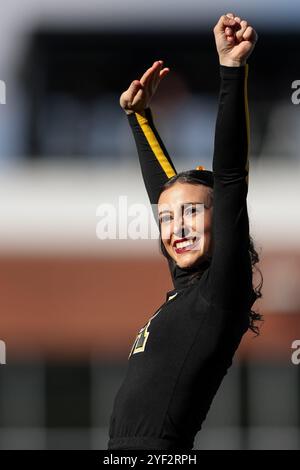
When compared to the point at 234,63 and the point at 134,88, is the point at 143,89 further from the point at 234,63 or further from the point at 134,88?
the point at 234,63

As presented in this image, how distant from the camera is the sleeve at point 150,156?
3404 millimetres

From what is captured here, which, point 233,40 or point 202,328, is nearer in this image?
point 233,40

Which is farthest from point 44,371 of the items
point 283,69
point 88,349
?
point 283,69

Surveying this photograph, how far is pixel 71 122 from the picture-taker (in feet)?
34.7

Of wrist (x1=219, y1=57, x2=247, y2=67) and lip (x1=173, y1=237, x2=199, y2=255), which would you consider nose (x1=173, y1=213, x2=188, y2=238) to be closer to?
lip (x1=173, y1=237, x2=199, y2=255)

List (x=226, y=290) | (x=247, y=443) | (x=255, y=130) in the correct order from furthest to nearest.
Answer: (x=255, y=130)
(x=247, y=443)
(x=226, y=290)

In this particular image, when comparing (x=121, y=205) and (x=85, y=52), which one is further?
(x=85, y=52)

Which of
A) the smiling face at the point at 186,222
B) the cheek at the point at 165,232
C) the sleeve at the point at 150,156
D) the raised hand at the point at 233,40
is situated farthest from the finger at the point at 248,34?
the sleeve at the point at 150,156

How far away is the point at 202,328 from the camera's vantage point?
2947 millimetres

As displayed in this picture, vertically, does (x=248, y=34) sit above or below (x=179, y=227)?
above

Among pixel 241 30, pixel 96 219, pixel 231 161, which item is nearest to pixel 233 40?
pixel 241 30

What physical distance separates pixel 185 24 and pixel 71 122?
55.7 inches

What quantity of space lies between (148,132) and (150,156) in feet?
0.26

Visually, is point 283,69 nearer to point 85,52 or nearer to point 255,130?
point 255,130
